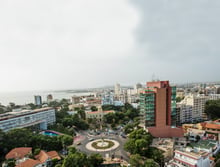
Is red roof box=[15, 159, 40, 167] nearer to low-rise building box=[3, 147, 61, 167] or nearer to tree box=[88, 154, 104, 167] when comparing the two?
low-rise building box=[3, 147, 61, 167]

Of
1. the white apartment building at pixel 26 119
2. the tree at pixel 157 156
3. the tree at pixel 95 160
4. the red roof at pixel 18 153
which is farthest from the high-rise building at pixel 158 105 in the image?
the white apartment building at pixel 26 119

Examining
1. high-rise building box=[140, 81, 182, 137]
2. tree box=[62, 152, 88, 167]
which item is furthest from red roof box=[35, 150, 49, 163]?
high-rise building box=[140, 81, 182, 137]

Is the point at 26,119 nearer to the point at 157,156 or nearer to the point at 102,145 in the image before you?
the point at 102,145

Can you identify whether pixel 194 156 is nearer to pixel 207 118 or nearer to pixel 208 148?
pixel 208 148

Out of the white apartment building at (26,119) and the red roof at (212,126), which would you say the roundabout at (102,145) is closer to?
the white apartment building at (26,119)

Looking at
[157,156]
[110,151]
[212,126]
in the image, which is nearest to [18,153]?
[110,151]
